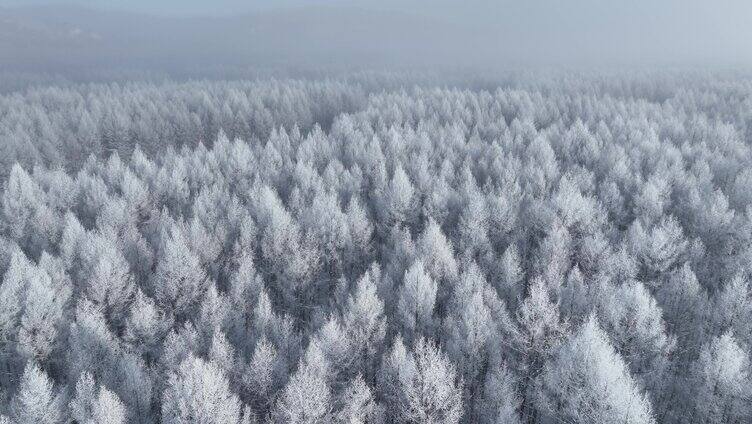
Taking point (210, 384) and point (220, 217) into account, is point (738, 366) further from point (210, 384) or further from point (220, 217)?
point (220, 217)

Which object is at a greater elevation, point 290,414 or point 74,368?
point 290,414

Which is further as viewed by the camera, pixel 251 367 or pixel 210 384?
pixel 251 367

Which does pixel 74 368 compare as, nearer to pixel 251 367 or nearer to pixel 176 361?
pixel 176 361

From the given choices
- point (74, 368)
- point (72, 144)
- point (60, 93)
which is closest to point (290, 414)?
point (74, 368)

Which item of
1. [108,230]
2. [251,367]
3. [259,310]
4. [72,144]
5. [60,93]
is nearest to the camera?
[251,367]

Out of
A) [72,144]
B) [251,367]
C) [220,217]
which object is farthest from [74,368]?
[72,144]

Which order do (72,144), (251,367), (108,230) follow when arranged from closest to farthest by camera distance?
(251,367) < (108,230) < (72,144)

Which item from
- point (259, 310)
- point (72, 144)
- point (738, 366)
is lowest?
point (72, 144)
